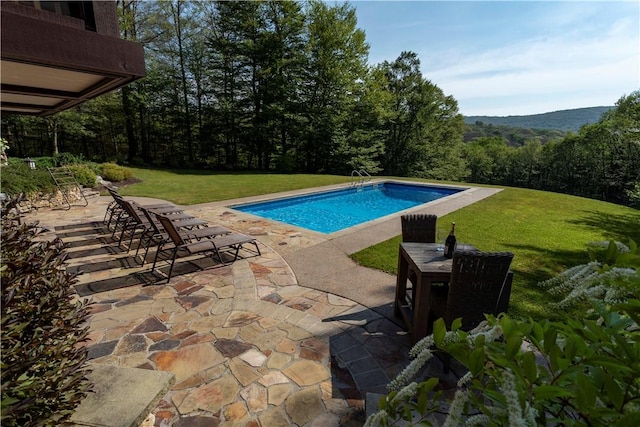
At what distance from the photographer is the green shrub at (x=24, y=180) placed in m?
8.15

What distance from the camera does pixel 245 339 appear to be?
10.2 ft

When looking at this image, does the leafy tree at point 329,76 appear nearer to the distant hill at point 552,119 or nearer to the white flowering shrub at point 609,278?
the white flowering shrub at point 609,278

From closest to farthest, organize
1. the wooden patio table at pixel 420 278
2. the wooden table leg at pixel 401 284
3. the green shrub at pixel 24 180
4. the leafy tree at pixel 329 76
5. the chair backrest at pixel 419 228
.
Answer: the wooden patio table at pixel 420 278
the wooden table leg at pixel 401 284
the chair backrest at pixel 419 228
the green shrub at pixel 24 180
the leafy tree at pixel 329 76

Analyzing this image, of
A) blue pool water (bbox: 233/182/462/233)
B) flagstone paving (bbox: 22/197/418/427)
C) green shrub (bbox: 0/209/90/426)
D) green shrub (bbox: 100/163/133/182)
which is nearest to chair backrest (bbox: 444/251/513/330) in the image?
flagstone paving (bbox: 22/197/418/427)

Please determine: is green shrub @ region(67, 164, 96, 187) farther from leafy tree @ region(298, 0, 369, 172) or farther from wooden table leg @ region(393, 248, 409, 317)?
leafy tree @ region(298, 0, 369, 172)

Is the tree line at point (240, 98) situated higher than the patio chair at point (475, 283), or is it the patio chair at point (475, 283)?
the tree line at point (240, 98)

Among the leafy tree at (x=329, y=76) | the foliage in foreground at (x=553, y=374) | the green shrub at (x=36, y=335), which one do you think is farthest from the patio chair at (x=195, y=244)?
the leafy tree at (x=329, y=76)

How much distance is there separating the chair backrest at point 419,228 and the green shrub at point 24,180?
10.1m

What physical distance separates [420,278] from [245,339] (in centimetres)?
186

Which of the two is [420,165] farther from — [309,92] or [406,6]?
[406,6]

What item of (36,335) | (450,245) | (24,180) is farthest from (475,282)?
(24,180)

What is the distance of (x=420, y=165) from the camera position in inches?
1235

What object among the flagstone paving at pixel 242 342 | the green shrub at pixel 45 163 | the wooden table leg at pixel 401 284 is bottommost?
the flagstone paving at pixel 242 342

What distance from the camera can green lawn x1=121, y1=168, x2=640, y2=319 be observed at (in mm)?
4883
